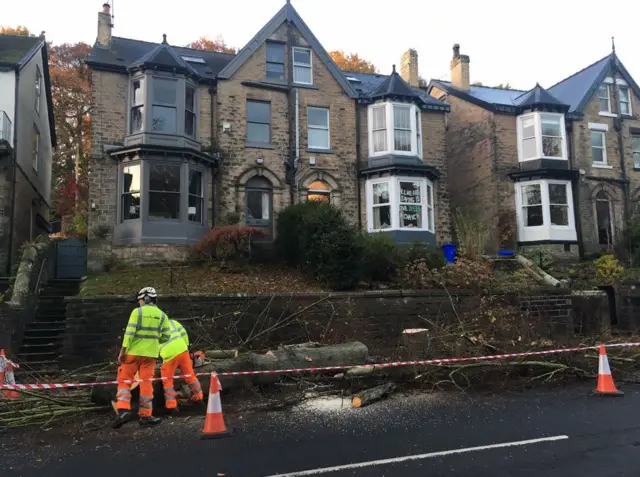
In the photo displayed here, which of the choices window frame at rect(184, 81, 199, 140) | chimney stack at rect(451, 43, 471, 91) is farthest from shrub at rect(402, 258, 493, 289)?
chimney stack at rect(451, 43, 471, 91)

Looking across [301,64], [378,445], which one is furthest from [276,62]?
[378,445]

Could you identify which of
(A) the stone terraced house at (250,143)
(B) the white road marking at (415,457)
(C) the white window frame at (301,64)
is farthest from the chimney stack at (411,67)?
(B) the white road marking at (415,457)

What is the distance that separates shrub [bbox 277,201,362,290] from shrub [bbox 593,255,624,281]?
33.9 ft

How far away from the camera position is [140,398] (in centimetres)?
645

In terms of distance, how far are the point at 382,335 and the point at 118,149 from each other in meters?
11.1

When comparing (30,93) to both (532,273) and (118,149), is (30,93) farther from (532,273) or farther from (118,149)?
(532,273)

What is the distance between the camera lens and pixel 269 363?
834 cm

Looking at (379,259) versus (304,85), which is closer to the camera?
(379,259)

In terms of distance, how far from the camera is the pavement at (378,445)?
187 inches

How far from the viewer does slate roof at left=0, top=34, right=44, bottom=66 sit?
17616 mm

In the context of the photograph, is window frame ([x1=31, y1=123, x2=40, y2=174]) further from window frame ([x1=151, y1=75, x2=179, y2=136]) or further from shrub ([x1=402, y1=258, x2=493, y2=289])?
shrub ([x1=402, y1=258, x2=493, y2=289])

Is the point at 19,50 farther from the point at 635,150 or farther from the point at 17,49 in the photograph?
the point at 635,150

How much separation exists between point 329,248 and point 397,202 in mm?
6705

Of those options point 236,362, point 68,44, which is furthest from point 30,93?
point 236,362
